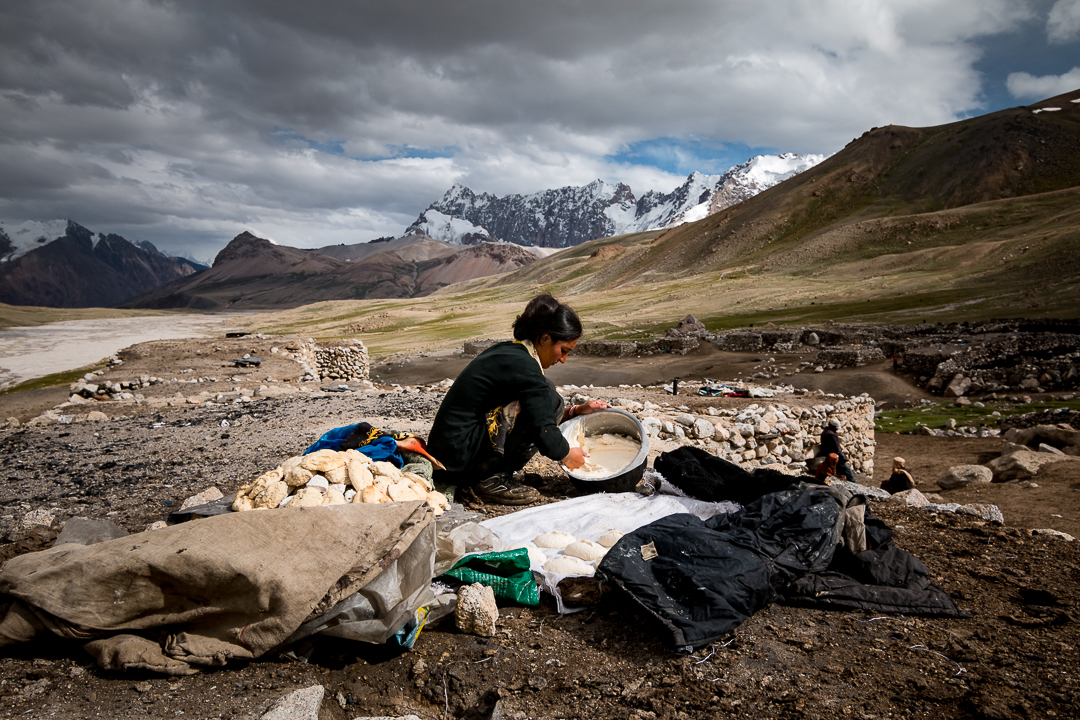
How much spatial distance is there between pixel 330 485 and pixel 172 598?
1289mm

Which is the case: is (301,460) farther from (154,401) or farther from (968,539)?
(154,401)

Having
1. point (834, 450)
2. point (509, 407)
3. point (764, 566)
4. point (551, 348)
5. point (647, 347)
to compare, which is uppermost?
point (551, 348)

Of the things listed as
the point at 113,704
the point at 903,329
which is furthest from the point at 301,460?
the point at 903,329

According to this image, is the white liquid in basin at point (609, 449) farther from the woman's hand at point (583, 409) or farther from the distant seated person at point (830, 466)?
the distant seated person at point (830, 466)

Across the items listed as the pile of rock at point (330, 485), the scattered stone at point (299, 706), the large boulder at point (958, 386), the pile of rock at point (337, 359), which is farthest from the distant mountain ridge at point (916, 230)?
the scattered stone at point (299, 706)

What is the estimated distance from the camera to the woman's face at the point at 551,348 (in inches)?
166

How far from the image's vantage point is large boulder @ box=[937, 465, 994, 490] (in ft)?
28.5

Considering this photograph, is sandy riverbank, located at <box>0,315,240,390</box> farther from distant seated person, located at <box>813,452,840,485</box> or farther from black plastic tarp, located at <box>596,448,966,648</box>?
black plastic tarp, located at <box>596,448,966,648</box>

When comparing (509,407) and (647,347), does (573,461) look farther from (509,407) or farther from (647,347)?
(647,347)

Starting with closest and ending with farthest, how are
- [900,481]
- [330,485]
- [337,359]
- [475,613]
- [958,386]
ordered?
[475,613] → [330,485] → [900,481] → [958,386] → [337,359]

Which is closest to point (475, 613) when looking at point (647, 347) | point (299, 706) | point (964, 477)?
point (299, 706)

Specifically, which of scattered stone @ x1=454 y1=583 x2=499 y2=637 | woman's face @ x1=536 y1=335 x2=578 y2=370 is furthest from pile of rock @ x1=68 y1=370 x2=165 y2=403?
scattered stone @ x1=454 y1=583 x2=499 y2=637

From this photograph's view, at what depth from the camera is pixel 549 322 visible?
4211mm

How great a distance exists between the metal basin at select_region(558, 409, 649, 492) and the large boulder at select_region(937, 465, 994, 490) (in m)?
6.74
